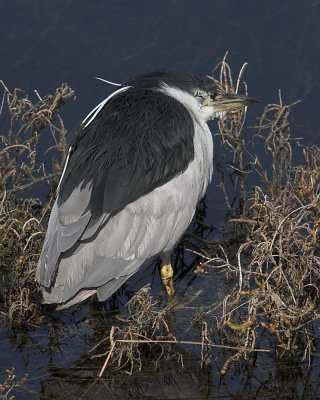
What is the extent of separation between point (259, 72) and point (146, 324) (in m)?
2.99

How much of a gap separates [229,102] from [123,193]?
1.09 m

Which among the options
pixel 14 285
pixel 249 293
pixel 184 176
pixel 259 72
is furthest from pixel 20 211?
pixel 259 72

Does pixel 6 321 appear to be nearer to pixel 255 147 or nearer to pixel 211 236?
pixel 211 236

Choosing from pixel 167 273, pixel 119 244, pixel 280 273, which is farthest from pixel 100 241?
pixel 280 273

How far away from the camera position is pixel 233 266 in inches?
236

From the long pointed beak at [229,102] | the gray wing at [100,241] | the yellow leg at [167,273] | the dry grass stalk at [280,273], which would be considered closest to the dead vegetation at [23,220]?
the gray wing at [100,241]

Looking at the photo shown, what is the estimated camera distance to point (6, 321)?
625cm

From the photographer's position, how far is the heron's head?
6.85m

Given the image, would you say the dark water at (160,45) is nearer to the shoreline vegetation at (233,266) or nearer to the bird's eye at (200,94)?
the shoreline vegetation at (233,266)

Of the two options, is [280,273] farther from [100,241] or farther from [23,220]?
[23,220]

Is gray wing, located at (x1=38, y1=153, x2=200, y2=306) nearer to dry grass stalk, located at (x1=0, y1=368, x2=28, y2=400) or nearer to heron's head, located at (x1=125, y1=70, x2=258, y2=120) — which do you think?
dry grass stalk, located at (x1=0, y1=368, x2=28, y2=400)

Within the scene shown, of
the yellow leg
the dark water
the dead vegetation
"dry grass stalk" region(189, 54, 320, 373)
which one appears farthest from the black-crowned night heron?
the dark water

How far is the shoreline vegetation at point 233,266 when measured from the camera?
5648 millimetres

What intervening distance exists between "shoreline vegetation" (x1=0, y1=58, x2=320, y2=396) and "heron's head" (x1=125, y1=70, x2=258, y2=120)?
0.09 m
